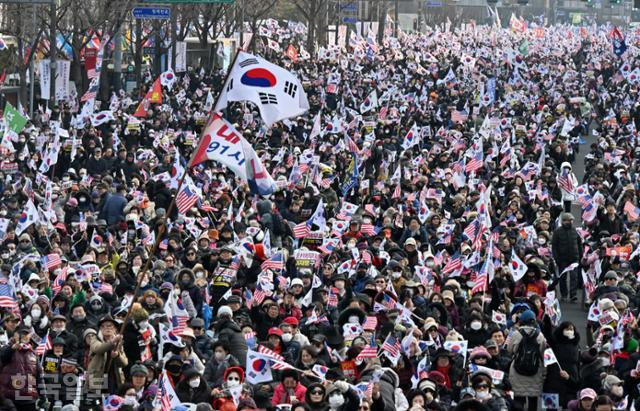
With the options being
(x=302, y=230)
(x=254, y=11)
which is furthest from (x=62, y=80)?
(x=254, y=11)

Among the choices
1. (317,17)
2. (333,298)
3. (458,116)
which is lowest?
(317,17)

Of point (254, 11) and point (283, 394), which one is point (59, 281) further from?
point (254, 11)

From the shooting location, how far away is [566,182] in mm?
25188

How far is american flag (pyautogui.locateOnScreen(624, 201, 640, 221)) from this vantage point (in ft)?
76.6

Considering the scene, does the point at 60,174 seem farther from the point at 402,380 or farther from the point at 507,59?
the point at 507,59

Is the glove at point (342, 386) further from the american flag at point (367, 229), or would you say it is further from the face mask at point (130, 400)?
the american flag at point (367, 229)

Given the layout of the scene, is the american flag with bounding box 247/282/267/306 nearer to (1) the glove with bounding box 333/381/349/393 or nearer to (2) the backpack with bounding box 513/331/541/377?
(2) the backpack with bounding box 513/331/541/377

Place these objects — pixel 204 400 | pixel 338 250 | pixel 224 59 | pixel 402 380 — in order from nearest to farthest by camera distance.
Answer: pixel 204 400
pixel 402 380
pixel 338 250
pixel 224 59

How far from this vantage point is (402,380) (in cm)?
1452

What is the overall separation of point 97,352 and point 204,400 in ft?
3.73

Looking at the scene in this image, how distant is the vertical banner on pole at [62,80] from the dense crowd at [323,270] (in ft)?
11.0

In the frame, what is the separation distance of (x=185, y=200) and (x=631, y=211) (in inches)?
238

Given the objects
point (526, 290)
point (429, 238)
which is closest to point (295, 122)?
point (429, 238)

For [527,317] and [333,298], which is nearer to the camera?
[527,317]
